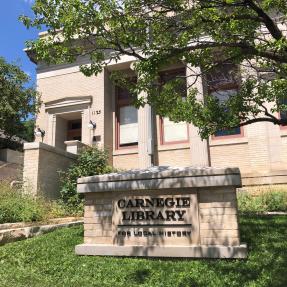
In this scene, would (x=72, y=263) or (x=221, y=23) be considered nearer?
(x=72, y=263)

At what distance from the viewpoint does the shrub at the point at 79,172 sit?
1431 centimetres

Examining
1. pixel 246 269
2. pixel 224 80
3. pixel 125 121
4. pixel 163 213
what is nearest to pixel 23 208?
pixel 163 213

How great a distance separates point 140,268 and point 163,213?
1091 mm

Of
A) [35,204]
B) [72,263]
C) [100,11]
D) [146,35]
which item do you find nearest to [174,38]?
[146,35]

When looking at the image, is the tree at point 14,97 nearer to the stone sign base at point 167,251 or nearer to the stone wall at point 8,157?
the stone wall at point 8,157

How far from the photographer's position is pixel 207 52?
29.2 feet

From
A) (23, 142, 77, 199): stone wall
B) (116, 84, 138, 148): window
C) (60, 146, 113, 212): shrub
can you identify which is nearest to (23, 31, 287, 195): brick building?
(116, 84, 138, 148): window

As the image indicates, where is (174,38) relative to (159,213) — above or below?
above

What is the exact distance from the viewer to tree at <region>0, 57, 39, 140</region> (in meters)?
20.0

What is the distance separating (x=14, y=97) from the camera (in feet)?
66.3

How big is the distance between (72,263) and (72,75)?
1553cm

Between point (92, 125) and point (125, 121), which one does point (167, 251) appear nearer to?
point (92, 125)

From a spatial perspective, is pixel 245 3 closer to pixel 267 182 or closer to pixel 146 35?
pixel 146 35

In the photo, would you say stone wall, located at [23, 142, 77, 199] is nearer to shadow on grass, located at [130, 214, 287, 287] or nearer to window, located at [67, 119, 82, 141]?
window, located at [67, 119, 82, 141]
